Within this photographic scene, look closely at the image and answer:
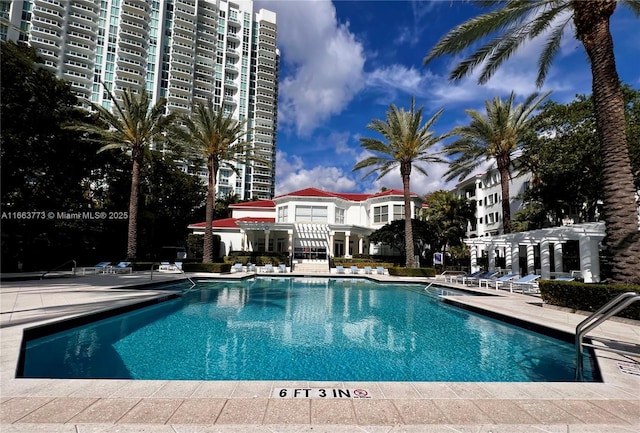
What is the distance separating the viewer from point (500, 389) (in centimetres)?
428

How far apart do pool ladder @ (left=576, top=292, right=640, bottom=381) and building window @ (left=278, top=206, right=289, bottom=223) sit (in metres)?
29.4

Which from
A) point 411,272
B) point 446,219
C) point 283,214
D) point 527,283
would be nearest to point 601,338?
point 527,283

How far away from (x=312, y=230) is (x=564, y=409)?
29.7 meters

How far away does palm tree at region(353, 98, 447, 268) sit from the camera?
24859 mm

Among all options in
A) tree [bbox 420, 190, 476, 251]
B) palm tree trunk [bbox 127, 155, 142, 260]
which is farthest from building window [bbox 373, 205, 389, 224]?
palm tree trunk [bbox 127, 155, 142, 260]

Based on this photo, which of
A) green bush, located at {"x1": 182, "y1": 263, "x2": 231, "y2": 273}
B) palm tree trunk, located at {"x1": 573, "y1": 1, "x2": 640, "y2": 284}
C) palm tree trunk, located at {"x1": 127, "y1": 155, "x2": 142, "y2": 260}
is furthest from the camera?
palm tree trunk, located at {"x1": 127, "y1": 155, "x2": 142, "y2": 260}

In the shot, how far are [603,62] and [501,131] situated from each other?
13.1 metres

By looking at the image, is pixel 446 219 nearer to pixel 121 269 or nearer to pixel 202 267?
pixel 202 267

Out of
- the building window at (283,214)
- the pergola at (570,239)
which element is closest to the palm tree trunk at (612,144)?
the pergola at (570,239)

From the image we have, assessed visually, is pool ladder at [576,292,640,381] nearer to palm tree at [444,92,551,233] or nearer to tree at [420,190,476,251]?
palm tree at [444,92,551,233]

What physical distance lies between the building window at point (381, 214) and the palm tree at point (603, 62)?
950 inches

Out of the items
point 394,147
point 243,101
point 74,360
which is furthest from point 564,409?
point 243,101

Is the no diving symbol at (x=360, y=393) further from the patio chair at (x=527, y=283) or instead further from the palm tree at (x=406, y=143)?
the palm tree at (x=406, y=143)

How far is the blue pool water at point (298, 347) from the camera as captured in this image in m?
6.11
